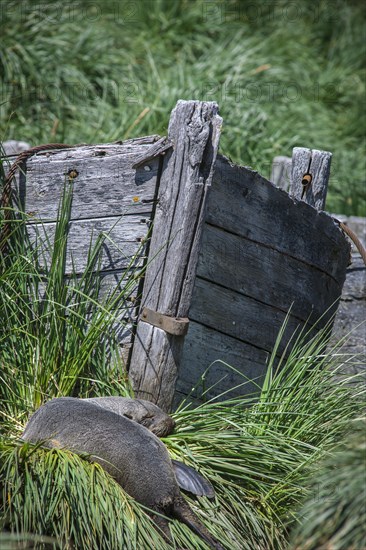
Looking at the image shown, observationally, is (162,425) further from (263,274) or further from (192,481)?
(263,274)

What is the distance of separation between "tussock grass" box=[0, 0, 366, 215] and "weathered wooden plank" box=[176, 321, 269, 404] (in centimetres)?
261

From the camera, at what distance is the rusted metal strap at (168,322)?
3488mm

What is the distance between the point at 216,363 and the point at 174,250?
64 centimetres

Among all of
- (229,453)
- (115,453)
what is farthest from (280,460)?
(115,453)

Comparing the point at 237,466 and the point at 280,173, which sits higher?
the point at 280,173

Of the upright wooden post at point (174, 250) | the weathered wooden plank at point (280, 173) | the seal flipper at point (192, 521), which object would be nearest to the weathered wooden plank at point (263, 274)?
the upright wooden post at point (174, 250)

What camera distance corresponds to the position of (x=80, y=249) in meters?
3.69

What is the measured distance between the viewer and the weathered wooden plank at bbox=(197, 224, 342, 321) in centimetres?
368

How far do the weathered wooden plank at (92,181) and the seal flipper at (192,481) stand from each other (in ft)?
3.80

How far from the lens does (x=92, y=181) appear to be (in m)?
3.66

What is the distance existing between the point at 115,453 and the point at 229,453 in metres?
0.51

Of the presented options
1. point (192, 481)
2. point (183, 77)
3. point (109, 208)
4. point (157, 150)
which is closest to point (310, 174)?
point (157, 150)

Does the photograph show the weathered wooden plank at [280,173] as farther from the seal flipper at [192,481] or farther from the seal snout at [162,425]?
the seal flipper at [192,481]

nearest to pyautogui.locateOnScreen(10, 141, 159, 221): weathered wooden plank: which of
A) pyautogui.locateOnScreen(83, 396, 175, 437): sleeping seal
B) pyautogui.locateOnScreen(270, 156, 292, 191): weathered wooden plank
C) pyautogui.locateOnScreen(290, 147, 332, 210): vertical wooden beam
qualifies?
pyautogui.locateOnScreen(83, 396, 175, 437): sleeping seal
